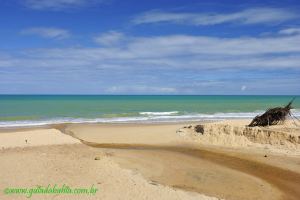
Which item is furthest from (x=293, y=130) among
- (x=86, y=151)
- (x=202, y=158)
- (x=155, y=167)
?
(x=86, y=151)

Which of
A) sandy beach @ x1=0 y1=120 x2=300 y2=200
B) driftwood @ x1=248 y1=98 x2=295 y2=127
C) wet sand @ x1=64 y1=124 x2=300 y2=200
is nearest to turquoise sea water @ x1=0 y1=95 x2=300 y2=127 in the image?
sandy beach @ x1=0 y1=120 x2=300 y2=200

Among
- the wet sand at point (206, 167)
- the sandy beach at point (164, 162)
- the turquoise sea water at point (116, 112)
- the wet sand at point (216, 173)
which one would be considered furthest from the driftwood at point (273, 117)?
the turquoise sea water at point (116, 112)

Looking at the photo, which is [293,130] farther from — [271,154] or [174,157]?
[174,157]

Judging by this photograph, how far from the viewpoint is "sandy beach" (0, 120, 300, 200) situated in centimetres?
1073

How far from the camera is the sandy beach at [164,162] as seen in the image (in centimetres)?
1073

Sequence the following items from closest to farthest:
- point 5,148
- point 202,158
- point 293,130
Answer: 1. point 202,158
2. point 5,148
3. point 293,130

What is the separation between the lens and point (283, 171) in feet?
44.6

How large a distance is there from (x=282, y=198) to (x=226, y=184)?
1.69 metres

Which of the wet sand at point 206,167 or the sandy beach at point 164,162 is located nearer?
the sandy beach at point 164,162

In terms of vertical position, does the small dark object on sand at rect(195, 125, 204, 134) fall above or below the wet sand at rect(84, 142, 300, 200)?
above

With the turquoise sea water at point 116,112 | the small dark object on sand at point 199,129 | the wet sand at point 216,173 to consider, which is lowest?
the wet sand at point 216,173

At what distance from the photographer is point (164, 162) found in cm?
1463

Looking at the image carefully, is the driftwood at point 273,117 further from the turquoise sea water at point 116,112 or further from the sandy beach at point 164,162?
the turquoise sea water at point 116,112

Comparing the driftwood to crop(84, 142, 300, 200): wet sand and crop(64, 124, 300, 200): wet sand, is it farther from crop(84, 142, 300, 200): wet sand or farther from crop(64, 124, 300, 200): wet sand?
crop(84, 142, 300, 200): wet sand
